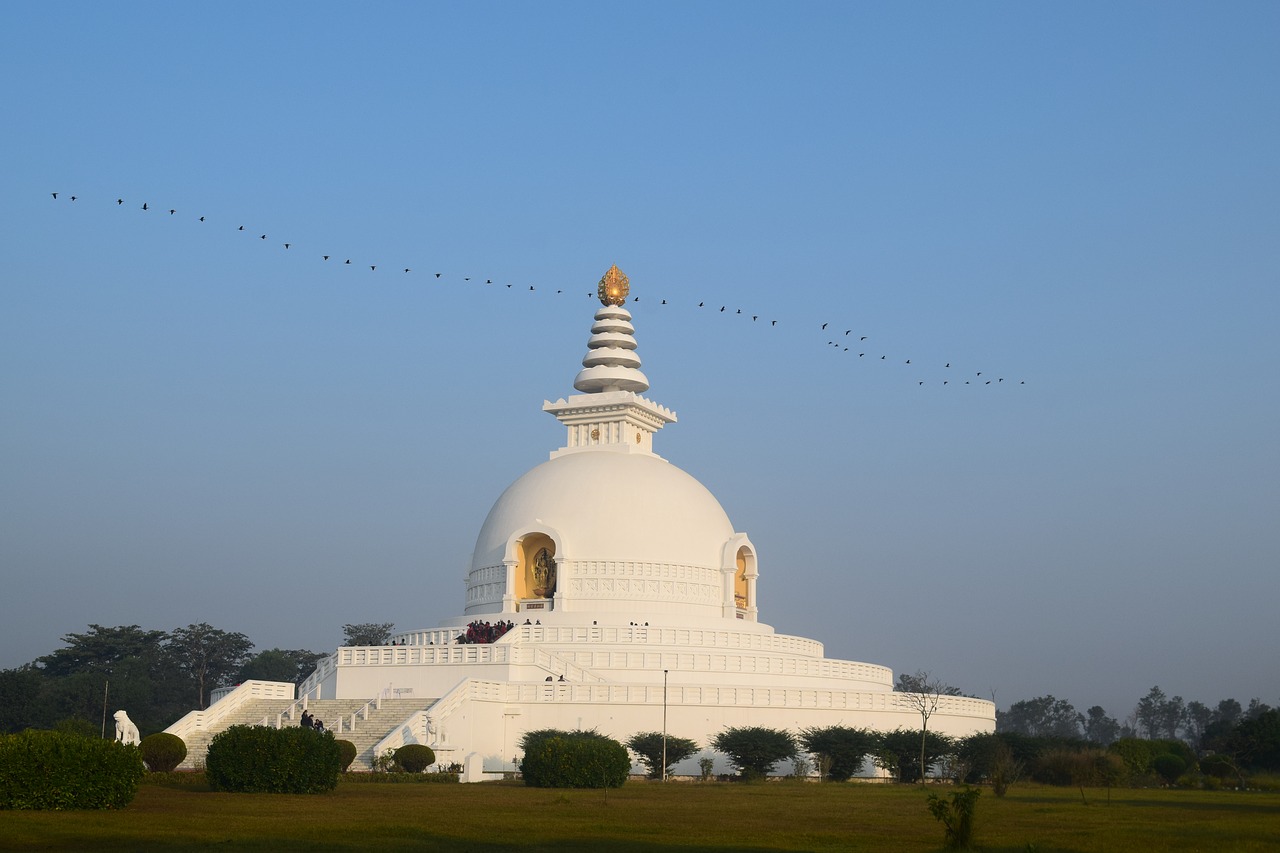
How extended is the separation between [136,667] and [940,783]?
1837 inches

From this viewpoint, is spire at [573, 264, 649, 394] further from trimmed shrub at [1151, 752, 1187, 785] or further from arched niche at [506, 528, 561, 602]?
trimmed shrub at [1151, 752, 1187, 785]

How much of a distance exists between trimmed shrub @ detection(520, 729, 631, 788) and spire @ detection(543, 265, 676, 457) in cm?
2196

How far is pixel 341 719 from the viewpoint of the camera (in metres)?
35.2

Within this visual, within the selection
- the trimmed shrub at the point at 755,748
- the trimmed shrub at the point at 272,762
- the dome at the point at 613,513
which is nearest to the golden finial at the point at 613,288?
the dome at the point at 613,513

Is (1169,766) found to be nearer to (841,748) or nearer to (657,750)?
(841,748)

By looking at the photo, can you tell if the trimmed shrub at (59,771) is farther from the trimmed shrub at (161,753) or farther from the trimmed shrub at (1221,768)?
the trimmed shrub at (1221,768)

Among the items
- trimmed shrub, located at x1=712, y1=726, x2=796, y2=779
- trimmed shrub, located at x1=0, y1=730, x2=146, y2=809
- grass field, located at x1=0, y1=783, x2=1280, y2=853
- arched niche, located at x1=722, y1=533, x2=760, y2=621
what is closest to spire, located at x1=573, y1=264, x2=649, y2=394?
arched niche, located at x1=722, y1=533, x2=760, y2=621

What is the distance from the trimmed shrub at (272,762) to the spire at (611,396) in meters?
26.1

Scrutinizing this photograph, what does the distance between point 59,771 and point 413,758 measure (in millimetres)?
12273

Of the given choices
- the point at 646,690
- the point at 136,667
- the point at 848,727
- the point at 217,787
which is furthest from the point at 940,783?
the point at 136,667

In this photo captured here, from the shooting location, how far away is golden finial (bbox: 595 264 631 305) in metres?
54.3

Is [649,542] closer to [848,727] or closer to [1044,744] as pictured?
[848,727]

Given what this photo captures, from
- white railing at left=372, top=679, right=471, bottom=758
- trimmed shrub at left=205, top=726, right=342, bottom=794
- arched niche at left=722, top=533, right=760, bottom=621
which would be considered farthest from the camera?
arched niche at left=722, top=533, right=760, bottom=621

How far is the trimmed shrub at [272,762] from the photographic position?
2464 centimetres
